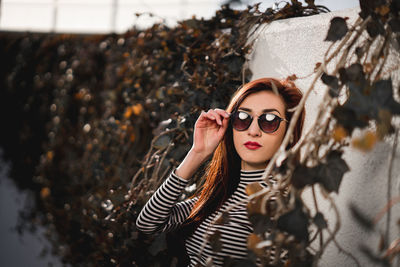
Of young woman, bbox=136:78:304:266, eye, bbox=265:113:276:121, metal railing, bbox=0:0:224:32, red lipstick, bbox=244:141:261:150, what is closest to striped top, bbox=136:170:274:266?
young woman, bbox=136:78:304:266

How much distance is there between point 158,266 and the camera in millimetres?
1911

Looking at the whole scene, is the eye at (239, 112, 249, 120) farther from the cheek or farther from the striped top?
the striped top

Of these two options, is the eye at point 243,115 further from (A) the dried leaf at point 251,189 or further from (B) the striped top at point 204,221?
(A) the dried leaf at point 251,189

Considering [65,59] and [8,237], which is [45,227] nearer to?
[8,237]

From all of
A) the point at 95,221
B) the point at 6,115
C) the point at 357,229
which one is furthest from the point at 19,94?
the point at 357,229

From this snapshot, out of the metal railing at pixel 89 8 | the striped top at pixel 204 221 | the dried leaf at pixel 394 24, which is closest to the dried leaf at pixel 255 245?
the striped top at pixel 204 221

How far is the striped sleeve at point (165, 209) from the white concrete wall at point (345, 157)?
0.52 metres

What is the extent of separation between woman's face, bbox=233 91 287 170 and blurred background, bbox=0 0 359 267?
1.06 metres

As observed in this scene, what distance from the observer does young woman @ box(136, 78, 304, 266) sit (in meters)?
1.41

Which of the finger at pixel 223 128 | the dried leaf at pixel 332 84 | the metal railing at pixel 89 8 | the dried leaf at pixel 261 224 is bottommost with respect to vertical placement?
the dried leaf at pixel 261 224

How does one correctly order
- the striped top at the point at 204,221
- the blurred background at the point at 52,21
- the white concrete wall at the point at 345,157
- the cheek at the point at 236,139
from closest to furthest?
the white concrete wall at the point at 345,157 → the striped top at the point at 204,221 → the cheek at the point at 236,139 → the blurred background at the point at 52,21

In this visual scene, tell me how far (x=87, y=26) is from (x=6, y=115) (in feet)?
5.34

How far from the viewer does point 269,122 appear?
4.61 ft

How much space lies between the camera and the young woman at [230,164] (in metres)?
1.41
